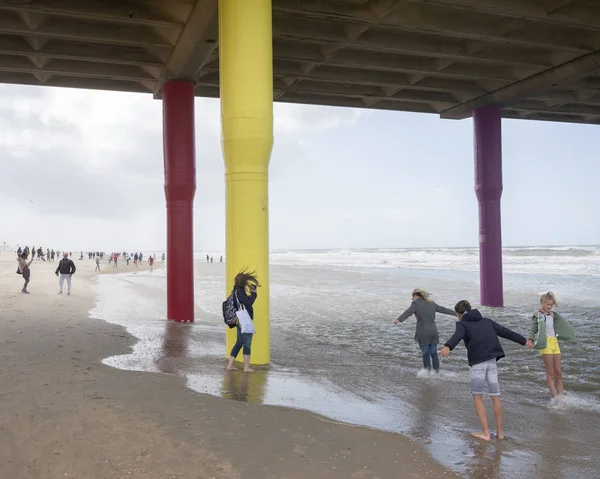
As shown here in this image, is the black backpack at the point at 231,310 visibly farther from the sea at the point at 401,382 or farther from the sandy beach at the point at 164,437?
the sandy beach at the point at 164,437

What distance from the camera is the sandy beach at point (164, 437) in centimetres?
466

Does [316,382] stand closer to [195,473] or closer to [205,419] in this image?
[205,419]

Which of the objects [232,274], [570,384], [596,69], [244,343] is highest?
[596,69]

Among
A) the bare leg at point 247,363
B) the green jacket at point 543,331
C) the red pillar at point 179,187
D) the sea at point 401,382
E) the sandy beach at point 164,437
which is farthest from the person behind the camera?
the red pillar at point 179,187

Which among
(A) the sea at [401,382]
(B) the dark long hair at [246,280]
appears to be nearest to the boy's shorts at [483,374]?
(A) the sea at [401,382]

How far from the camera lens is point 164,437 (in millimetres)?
5242

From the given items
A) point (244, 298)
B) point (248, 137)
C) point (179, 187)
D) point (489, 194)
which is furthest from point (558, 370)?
point (489, 194)

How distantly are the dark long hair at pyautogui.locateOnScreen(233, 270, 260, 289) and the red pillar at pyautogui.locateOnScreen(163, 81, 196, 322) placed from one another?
21.8 ft

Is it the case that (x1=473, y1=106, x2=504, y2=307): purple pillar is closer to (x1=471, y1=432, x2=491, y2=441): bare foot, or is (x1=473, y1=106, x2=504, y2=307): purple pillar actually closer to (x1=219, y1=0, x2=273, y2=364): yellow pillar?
(x1=219, y1=0, x2=273, y2=364): yellow pillar

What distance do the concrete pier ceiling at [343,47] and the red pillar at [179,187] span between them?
2.43 ft

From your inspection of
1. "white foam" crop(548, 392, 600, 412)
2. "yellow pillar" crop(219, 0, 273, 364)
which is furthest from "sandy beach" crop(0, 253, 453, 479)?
"white foam" crop(548, 392, 600, 412)

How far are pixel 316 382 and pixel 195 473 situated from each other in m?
3.87

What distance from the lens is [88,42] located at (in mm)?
14523

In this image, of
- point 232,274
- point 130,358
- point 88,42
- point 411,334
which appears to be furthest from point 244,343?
point 88,42
